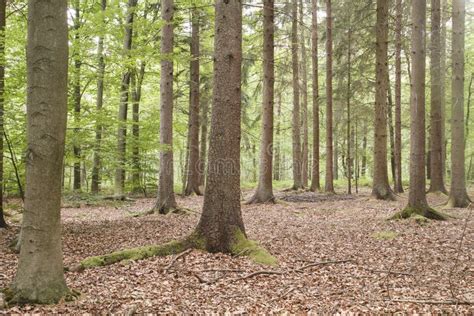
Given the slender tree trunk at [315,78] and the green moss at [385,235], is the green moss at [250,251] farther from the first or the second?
the slender tree trunk at [315,78]

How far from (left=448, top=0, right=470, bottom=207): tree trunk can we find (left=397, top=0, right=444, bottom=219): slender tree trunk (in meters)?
2.67

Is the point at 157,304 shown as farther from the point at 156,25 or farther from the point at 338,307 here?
the point at 156,25

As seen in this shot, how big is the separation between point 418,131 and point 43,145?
868 cm

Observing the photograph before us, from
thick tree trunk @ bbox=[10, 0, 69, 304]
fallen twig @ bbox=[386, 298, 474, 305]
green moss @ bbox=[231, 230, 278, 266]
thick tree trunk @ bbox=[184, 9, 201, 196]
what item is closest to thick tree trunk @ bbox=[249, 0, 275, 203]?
thick tree trunk @ bbox=[184, 9, 201, 196]

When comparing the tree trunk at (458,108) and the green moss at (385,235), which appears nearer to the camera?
the green moss at (385,235)

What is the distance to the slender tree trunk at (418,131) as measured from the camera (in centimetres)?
962

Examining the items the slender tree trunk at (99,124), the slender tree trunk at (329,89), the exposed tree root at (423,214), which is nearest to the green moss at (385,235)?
the exposed tree root at (423,214)

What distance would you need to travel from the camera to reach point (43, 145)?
4.05 metres

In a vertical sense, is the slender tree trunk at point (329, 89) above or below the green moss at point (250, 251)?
above

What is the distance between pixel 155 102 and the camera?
25766 millimetres

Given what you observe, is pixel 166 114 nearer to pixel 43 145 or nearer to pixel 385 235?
pixel 385 235

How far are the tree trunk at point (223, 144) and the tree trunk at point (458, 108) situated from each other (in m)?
8.30

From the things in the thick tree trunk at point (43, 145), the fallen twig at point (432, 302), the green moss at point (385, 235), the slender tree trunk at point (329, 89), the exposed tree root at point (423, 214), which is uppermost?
the slender tree trunk at point (329, 89)

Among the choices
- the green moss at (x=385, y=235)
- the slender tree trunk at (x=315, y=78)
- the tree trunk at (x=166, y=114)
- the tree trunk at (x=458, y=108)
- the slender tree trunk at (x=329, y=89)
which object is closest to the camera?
the green moss at (x=385, y=235)
